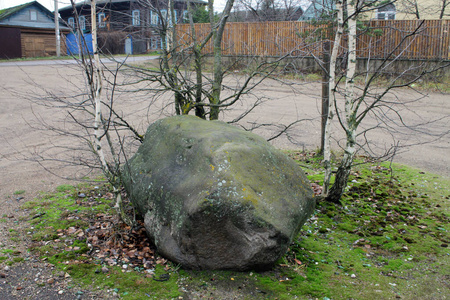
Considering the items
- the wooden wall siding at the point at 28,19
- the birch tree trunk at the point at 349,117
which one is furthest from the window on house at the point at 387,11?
the wooden wall siding at the point at 28,19

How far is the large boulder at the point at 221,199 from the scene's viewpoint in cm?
414

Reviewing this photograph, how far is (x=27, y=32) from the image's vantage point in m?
31.1

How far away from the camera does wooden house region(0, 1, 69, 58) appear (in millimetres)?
29328

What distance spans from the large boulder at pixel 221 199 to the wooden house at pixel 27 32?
26192 mm

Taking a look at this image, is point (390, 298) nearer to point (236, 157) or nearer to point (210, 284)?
point (210, 284)

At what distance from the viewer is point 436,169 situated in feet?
26.9

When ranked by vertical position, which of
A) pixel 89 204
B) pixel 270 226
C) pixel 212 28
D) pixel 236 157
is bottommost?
pixel 89 204

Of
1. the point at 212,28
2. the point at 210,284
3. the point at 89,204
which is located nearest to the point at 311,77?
the point at 212,28

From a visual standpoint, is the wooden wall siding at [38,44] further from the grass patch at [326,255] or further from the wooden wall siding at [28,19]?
the grass patch at [326,255]

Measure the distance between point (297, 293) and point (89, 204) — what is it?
3.43 m

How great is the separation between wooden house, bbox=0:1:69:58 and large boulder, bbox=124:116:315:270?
2619 cm

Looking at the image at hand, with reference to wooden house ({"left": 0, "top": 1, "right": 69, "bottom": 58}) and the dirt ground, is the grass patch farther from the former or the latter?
wooden house ({"left": 0, "top": 1, "right": 69, "bottom": 58})

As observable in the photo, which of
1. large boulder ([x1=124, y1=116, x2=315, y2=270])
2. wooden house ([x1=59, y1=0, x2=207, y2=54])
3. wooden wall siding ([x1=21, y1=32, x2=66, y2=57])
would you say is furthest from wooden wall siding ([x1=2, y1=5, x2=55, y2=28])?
large boulder ([x1=124, y1=116, x2=315, y2=270])

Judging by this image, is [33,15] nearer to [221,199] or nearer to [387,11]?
[387,11]
